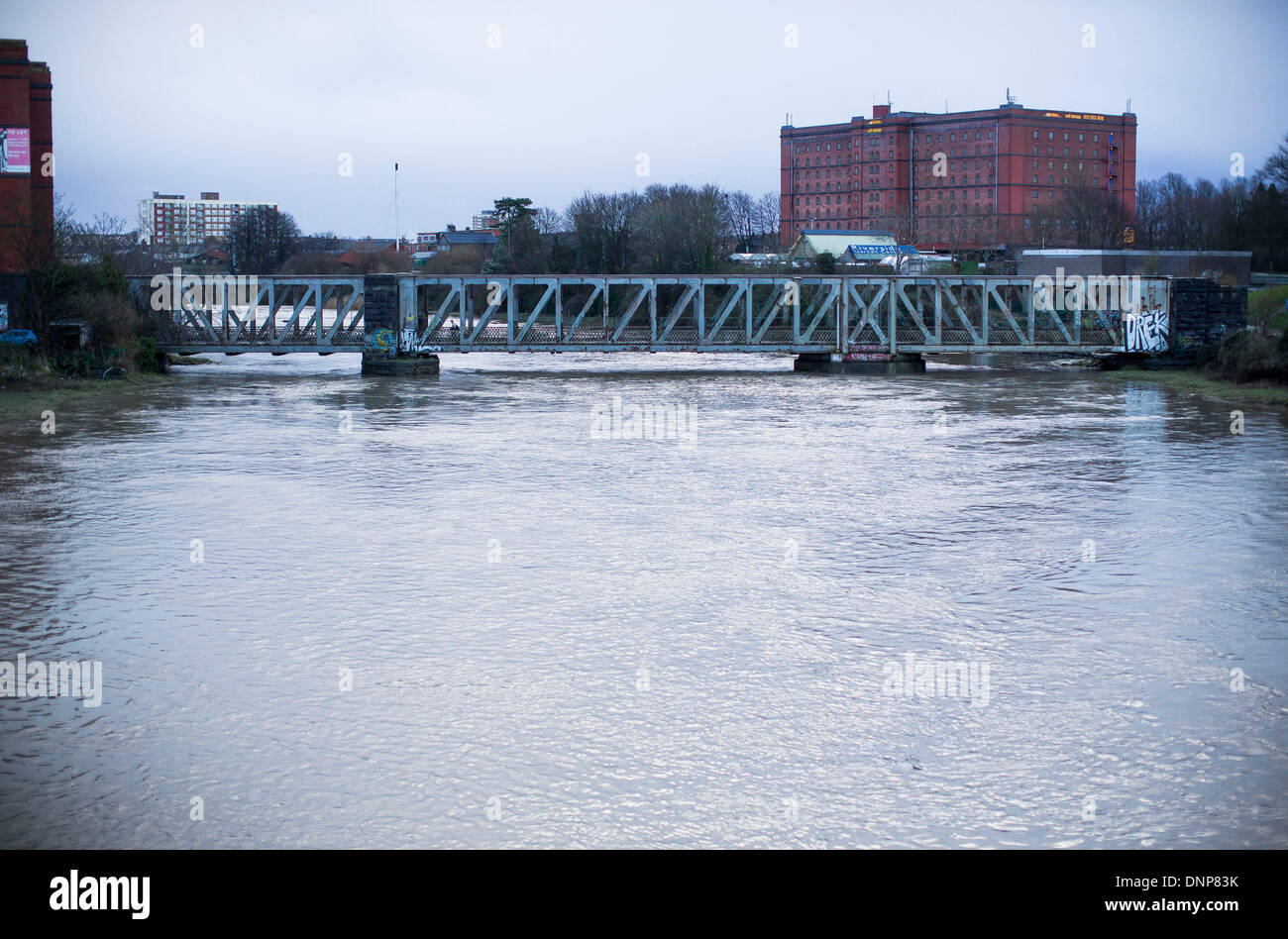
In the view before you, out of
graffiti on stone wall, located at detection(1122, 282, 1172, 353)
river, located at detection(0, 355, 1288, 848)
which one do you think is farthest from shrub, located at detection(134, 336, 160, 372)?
graffiti on stone wall, located at detection(1122, 282, 1172, 353)

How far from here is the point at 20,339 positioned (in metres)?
32.9

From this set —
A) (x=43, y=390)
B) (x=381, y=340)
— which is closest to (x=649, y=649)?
(x=43, y=390)

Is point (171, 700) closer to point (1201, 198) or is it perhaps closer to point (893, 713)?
point (893, 713)

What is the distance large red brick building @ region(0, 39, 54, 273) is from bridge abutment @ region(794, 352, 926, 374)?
25687 mm

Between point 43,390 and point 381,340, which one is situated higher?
point 381,340

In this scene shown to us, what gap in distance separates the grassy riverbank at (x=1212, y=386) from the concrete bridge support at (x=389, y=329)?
76.6 ft

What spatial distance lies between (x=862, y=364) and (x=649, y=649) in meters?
38.8

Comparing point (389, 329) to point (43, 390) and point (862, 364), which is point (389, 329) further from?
point (862, 364)

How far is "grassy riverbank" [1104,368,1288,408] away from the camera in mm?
30375

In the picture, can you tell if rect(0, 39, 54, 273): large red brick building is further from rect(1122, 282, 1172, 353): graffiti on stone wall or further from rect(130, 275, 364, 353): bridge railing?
rect(1122, 282, 1172, 353): graffiti on stone wall

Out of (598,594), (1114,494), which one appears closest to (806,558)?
(598,594)

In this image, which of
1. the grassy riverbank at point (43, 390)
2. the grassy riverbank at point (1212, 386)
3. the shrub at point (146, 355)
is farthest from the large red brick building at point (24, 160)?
the grassy riverbank at point (1212, 386)

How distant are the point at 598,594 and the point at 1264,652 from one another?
5.10m
